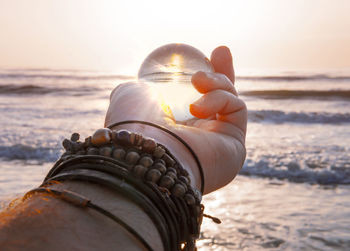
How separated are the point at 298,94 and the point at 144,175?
51.0 feet

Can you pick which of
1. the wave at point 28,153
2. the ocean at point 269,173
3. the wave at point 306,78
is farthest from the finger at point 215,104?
the wave at point 306,78

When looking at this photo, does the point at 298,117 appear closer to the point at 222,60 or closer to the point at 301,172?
the point at 301,172

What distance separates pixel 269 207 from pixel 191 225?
112 inches

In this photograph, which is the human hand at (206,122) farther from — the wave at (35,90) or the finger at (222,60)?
the wave at (35,90)

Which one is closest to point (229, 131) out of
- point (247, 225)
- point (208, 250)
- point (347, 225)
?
point (208, 250)

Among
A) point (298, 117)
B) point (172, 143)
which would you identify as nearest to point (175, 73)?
point (172, 143)

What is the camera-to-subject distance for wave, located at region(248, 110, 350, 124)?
9530 mm

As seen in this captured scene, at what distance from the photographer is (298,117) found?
1011 cm

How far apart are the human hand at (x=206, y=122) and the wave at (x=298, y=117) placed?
27.1 feet

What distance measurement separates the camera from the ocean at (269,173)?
10.1ft

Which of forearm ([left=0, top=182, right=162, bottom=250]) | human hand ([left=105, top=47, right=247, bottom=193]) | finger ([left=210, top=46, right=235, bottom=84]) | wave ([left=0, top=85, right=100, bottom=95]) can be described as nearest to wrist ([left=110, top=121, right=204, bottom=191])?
human hand ([left=105, top=47, right=247, bottom=193])

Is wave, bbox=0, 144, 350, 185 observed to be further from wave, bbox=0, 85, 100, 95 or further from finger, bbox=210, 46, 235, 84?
wave, bbox=0, 85, 100, 95

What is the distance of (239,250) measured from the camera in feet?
9.36

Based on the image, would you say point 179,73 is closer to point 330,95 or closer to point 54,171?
point 54,171
